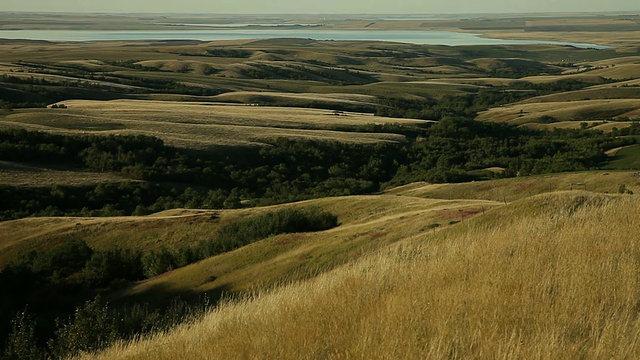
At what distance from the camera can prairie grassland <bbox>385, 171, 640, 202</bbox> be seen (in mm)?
61416

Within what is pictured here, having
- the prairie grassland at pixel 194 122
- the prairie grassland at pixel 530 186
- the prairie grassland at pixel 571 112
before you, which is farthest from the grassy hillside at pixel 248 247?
the prairie grassland at pixel 571 112

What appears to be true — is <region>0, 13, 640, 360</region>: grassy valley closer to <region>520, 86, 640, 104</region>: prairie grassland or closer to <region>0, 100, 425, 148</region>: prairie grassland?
<region>0, 100, 425, 148</region>: prairie grassland

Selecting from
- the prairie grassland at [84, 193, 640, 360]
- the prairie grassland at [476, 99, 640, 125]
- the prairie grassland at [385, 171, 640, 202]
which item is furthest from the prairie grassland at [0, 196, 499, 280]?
the prairie grassland at [476, 99, 640, 125]

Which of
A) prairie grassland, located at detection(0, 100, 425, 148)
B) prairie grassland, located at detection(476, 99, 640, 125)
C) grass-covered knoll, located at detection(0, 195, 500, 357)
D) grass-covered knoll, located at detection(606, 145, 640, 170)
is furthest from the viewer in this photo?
prairie grassland, located at detection(476, 99, 640, 125)

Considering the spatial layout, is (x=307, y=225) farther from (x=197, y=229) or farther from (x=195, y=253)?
(x=197, y=229)

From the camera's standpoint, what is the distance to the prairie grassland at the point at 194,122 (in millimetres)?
104062

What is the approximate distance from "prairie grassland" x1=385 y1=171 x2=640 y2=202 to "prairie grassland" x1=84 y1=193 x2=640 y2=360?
171 ft

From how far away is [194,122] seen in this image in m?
118

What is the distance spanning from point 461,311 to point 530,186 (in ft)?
204

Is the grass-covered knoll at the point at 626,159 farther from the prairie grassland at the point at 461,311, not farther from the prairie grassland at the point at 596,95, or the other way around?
the prairie grassland at the point at 596,95

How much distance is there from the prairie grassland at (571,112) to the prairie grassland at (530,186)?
82.9 m

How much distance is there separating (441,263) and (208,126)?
105 meters

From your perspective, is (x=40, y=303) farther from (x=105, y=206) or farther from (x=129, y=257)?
(x=105, y=206)

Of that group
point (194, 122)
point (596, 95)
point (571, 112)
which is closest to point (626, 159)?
point (571, 112)
